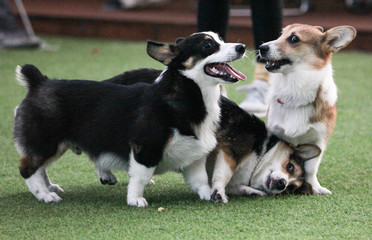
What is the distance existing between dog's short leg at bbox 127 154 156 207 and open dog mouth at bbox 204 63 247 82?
526 mm

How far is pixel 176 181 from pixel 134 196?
57 centimetres

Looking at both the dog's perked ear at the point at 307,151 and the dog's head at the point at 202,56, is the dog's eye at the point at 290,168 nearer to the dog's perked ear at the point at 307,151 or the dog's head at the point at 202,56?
the dog's perked ear at the point at 307,151

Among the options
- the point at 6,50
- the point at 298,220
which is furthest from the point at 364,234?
the point at 6,50

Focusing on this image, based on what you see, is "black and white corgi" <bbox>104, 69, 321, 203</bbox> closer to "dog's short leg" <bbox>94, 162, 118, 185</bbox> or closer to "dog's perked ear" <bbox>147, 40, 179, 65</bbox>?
"dog's short leg" <bbox>94, 162, 118, 185</bbox>

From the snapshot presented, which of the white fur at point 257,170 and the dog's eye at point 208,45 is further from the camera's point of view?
the white fur at point 257,170

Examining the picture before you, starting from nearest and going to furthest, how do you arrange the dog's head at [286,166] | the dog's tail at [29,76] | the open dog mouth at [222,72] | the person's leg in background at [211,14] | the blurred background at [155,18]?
the open dog mouth at [222,72], the dog's tail at [29,76], the dog's head at [286,166], the person's leg in background at [211,14], the blurred background at [155,18]

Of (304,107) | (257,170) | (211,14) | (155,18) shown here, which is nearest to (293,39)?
(304,107)

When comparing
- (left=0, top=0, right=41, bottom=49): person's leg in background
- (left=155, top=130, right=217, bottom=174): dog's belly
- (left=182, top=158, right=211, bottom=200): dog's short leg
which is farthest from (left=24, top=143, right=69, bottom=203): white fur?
(left=0, top=0, right=41, bottom=49): person's leg in background

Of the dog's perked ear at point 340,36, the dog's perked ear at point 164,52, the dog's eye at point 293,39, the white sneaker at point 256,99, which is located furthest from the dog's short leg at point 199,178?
the white sneaker at point 256,99

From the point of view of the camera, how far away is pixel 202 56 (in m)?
3.02

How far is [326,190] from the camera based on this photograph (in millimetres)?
3328

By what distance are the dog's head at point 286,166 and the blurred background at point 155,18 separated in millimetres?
4374

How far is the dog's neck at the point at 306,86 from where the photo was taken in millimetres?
3342

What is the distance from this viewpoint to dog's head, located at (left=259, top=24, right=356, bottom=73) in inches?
133
